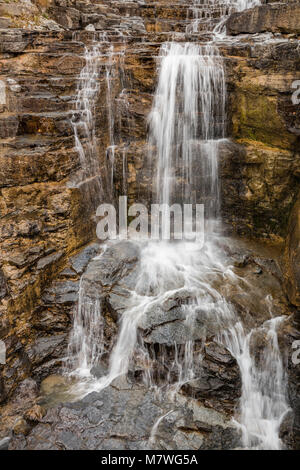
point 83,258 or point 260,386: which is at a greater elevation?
point 83,258

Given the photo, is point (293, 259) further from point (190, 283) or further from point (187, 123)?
point (187, 123)

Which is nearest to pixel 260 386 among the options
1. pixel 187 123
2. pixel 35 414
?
pixel 35 414

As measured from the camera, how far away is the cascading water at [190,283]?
6809mm

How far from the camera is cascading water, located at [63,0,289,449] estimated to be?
6.81 meters

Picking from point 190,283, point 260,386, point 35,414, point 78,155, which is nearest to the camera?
point 35,414

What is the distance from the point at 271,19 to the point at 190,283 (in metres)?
7.42

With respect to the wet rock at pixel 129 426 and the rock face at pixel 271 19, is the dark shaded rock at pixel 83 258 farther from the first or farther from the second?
the rock face at pixel 271 19

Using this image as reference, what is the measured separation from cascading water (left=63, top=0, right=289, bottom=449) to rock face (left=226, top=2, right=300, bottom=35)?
1562 mm

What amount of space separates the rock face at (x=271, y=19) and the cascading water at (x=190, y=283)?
5.12 feet

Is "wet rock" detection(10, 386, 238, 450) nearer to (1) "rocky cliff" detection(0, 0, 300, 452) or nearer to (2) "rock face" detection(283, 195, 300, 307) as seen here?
(1) "rocky cliff" detection(0, 0, 300, 452)

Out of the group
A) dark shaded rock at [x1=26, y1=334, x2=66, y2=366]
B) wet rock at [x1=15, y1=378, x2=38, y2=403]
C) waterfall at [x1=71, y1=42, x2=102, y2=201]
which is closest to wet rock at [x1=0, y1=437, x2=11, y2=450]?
wet rock at [x1=15, y1=378, x2=38, y2=403]

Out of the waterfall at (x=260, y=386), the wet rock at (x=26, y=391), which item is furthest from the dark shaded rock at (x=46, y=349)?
the waterfall at (x=260, y=386)

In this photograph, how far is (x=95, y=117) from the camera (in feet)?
31.5

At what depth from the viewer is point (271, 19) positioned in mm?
9375
